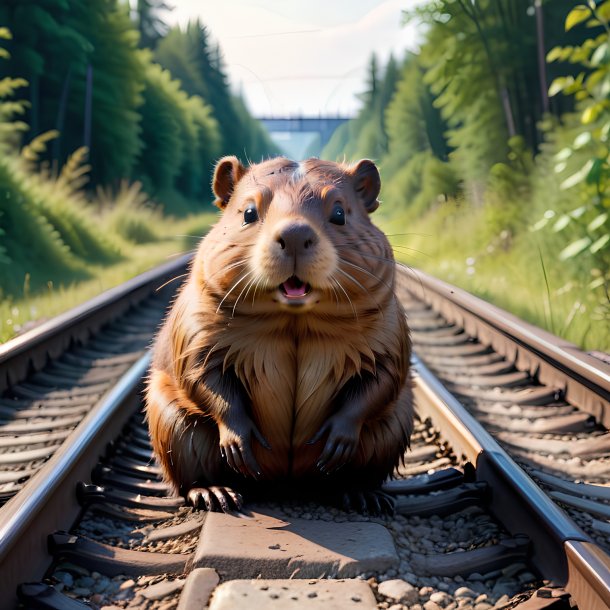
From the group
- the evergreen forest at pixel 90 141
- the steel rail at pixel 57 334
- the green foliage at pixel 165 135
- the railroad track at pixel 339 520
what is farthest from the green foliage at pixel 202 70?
the railroad track at pixel 339 520

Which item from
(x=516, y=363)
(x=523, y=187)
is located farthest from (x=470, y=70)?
(x=516, y=363)

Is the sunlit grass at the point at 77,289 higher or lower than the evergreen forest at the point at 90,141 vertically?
lower

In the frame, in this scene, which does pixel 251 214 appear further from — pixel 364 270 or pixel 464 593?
pixel 464 593

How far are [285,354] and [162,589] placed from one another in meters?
0.93

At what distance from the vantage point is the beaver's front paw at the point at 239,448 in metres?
2.94

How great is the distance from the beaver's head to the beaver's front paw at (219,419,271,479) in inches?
17.0

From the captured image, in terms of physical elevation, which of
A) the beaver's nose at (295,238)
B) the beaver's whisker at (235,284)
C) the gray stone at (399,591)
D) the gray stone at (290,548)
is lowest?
the gray stone at (399,591)

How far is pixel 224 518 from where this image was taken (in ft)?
9.75

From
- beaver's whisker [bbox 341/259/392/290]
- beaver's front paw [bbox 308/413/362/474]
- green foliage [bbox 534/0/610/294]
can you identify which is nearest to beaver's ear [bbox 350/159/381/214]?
beaver's whisker [bbox 341/259/392/290]

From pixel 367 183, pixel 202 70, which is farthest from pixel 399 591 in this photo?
pixel 202 70

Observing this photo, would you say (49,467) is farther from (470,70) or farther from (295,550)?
(470,70)

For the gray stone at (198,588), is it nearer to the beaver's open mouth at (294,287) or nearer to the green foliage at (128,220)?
the beaver's open mouth at (294,287)

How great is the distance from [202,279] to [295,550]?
3.42 feet

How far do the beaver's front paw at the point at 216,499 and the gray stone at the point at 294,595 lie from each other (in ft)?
1.85
